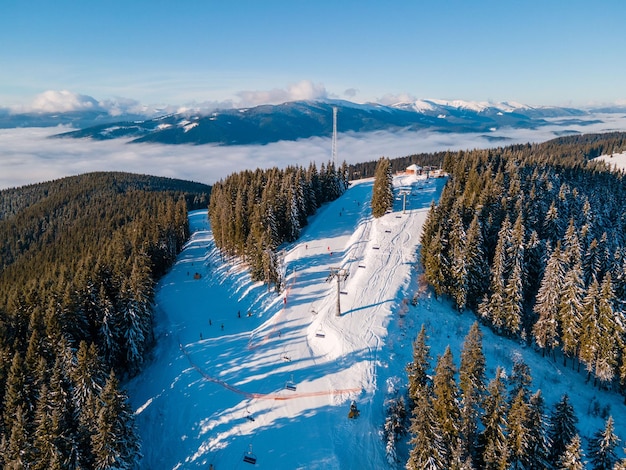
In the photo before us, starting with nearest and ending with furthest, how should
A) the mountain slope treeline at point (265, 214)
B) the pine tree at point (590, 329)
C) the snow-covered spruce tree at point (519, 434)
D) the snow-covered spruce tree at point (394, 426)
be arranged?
the snow-covered spruce tree at point (519, 434), the snow-covered spruce tree at point (394, 426), the pine tree at point (590, 329), the mountain slope treeline at point (265, 214)

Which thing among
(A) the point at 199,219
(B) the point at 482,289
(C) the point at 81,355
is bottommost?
(A) the point at 199,219

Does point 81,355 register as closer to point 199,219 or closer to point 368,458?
point 368,458

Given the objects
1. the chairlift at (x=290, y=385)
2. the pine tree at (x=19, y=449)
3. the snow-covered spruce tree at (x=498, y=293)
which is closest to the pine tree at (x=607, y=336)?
the snow-covered spruce tree at (x=498, y=293)

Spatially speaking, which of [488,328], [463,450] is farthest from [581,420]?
[463,450]

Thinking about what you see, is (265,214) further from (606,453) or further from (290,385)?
(606,453)

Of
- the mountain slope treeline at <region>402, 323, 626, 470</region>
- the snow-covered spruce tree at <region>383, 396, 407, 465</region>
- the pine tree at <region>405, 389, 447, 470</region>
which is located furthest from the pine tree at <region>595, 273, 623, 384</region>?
the pine tree at <region>405, 389, 447, 470</region>

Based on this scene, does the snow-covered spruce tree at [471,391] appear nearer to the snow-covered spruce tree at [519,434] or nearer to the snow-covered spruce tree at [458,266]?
the snow-covered spruce tree at [519,434]

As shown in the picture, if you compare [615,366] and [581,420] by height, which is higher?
[615,366]
